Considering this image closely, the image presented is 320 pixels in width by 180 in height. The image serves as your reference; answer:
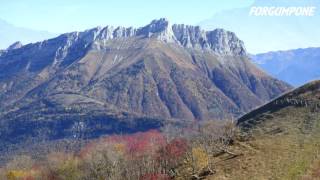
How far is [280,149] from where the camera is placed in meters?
160

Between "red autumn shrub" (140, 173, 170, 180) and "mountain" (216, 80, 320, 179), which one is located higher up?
"mountain" (216, 80, 320, 179)

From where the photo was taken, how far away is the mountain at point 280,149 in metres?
142

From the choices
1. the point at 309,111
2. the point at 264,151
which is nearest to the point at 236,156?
the point at 264,151

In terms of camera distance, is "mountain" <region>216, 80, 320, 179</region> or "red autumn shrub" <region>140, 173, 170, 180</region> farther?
"red autumn shrub" <region>140, 173, 170, 180</region>

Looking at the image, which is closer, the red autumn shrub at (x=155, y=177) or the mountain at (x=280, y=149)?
the mountain at (x=280, y=149)

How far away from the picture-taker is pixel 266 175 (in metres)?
141

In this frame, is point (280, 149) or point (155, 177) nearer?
point (155, 177)

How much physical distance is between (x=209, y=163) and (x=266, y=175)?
67.3 ft

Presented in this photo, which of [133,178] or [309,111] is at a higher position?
[309,111]

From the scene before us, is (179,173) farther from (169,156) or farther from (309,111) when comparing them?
(309,111)

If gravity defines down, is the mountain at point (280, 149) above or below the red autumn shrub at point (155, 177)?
above

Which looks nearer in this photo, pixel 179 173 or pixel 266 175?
pixel 266 175

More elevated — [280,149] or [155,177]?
[280,149]

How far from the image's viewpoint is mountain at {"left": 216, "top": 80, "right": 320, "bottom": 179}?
142 meters
